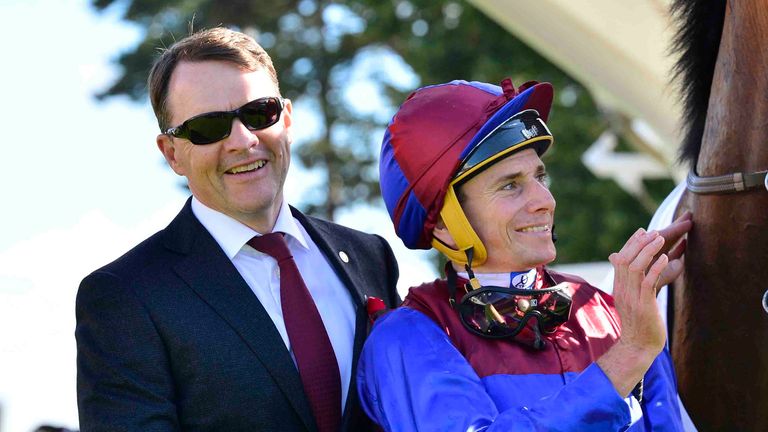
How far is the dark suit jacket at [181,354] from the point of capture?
110 inches

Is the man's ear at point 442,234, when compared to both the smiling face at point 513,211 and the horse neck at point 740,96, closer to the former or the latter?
the smiling face at point 513,211

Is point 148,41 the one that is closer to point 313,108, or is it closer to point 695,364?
point 313,108

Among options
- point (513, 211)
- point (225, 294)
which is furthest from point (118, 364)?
point (513, 211)

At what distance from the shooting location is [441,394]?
242 cm

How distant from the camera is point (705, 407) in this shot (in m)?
2.85

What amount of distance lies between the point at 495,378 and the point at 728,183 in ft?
2.40

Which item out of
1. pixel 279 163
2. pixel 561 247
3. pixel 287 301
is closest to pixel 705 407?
pixel 287 301

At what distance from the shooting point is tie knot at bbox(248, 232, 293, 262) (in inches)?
124

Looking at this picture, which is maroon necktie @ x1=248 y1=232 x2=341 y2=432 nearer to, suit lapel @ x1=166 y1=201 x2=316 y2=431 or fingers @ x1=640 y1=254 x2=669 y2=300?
suit lapel @ x1=166 y1=201 x2=316 y2=431

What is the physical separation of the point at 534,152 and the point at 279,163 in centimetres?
85

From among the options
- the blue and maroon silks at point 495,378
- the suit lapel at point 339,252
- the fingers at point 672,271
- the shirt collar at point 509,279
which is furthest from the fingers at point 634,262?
the suit lapel at point 339,252

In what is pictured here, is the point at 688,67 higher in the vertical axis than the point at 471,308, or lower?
higher

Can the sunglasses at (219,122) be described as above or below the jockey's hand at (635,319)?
above

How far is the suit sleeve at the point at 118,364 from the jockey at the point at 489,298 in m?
0.49
